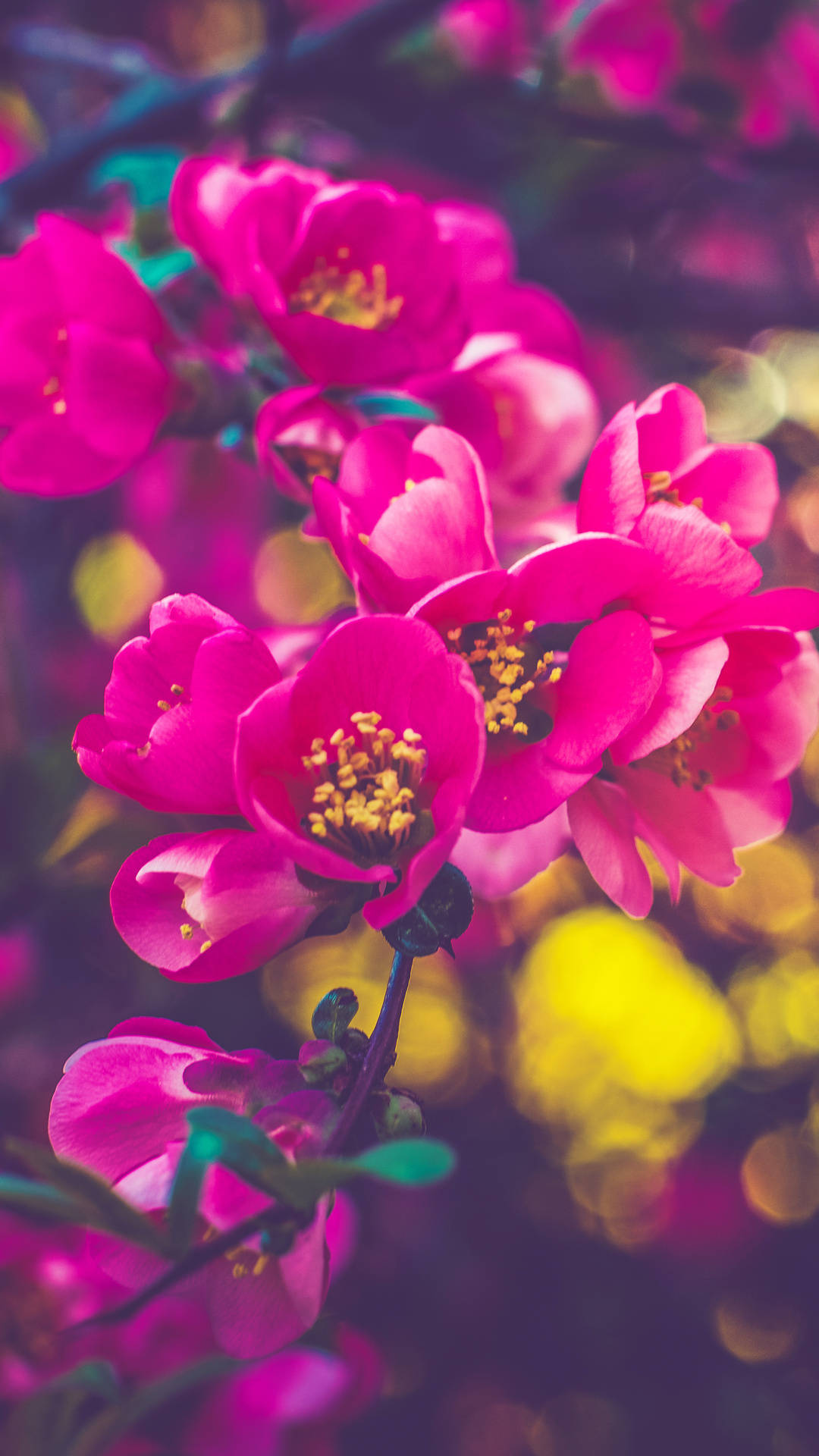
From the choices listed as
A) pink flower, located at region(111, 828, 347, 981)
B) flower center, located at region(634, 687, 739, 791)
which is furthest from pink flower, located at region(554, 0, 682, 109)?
pink flower, located at region(111, 828, 347, 981)

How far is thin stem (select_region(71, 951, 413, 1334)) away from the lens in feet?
0.92

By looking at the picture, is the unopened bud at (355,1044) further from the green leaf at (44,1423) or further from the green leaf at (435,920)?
the green leaf at (44,1423)

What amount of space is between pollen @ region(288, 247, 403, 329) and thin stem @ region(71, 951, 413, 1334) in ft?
1.14

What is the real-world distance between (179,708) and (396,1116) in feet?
0.48

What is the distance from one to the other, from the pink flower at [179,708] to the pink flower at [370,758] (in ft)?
0.05

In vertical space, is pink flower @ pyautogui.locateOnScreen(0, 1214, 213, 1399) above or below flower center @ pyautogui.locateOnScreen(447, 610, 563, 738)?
below

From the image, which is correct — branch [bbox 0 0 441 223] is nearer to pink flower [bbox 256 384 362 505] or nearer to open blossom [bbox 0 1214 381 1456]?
pink flower [bbox 256 384 362 505]

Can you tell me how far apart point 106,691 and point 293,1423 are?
710 mm

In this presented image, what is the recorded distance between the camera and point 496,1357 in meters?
1.35

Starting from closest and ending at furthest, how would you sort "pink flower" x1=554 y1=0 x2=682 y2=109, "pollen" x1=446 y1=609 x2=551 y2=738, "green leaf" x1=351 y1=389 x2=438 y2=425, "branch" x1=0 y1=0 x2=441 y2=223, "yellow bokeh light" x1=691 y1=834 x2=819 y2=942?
"pollen" x1=446 y1=609 x2=551 y2=738 → "green leaf" x1=351 y1=389 x2=438 y2=425 → "branch" x1=0 y1=0 x2=441 y2=223 → "pink flower" x1=554 y1=0 x2=682 y2=109 → "yellow bokeh light" x1=691 y1=834 x2=819 y2=942

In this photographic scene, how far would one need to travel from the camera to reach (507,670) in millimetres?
357

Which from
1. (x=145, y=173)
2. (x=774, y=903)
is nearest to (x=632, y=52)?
(x=145, y=173)

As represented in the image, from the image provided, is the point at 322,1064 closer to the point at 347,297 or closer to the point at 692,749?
the point at 692,749

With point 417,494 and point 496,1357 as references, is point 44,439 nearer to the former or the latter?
point 417,494
